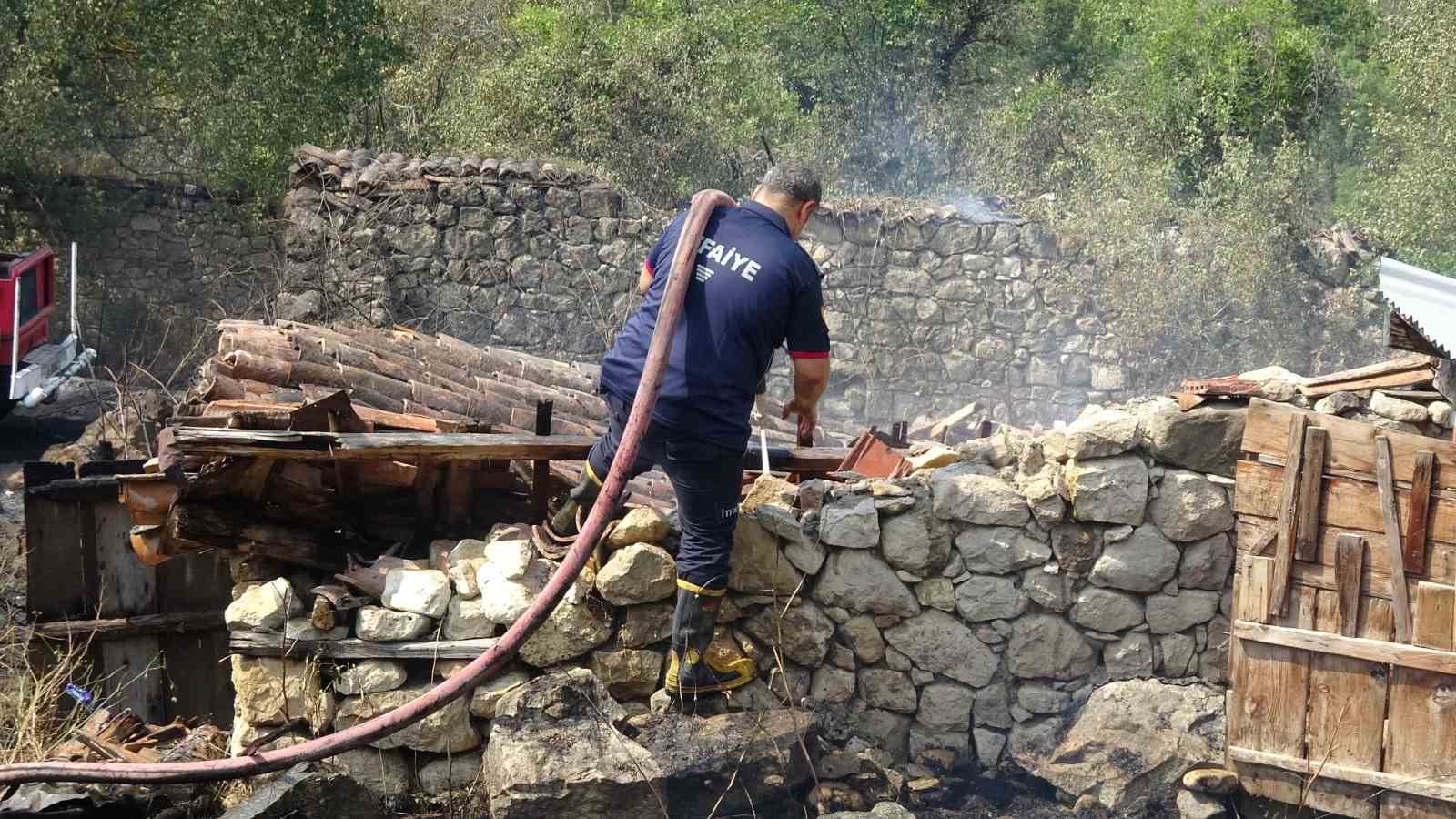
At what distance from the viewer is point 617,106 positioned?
14.2 meters

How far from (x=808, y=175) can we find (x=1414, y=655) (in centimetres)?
262

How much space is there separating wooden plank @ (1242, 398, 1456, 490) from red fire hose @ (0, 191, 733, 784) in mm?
2128

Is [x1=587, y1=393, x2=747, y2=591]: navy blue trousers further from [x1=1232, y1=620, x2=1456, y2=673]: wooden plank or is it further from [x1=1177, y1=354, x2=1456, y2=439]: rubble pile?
[x1=1232, y1=620, x2=1456, y2=673]: wooden plank

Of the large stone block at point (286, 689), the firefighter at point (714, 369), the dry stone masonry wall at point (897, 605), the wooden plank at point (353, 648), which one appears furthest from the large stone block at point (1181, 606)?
the large stone block at point (286, 689)

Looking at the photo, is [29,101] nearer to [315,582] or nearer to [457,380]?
[457,380]

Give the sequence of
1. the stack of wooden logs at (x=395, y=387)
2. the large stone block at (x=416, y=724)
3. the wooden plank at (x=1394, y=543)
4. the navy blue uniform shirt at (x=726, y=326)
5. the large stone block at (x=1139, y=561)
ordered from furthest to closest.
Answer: the stack of wooden logs at (x=395, y=387), the large stone block at (x=1139, y=561), the large stone block at (x=416, y=724), the wooden plank at (x=1394, y=543), the navy blue uniform shirt at (x=726, y=326)

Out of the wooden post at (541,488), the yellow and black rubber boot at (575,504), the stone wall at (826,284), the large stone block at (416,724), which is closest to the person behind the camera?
the large stone block at (416,724)

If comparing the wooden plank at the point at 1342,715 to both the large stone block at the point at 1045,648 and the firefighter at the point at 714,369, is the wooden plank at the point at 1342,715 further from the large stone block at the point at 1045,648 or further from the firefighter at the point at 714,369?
the firefighter at the point at 714,369

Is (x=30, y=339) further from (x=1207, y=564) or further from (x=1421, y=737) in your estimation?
(x=1421, y=737)

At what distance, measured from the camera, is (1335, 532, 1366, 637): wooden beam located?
4336 millimetres

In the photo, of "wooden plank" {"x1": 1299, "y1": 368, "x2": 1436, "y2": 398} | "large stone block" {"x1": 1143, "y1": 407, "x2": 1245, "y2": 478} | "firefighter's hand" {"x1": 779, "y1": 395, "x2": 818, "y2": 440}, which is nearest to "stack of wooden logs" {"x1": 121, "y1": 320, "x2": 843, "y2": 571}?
"firefighter's hand" {"x1": 779, "y1": 395, "x2": 818, "y2": 440}

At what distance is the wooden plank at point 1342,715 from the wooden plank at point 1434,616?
129mm

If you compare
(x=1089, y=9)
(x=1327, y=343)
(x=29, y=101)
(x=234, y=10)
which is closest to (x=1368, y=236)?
(x=1327, y=343)

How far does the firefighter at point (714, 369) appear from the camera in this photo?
4.17 metres
